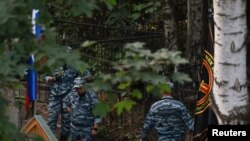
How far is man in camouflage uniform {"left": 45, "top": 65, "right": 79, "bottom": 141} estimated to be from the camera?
412 inches

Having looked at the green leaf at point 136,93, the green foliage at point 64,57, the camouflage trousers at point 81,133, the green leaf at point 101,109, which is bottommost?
the camouflage trousers at point 81,133

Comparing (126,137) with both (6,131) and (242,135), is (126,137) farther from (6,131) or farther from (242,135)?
(6,131)

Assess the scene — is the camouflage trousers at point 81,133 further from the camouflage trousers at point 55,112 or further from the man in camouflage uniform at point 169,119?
the man in camouflage uniform at point 169,119

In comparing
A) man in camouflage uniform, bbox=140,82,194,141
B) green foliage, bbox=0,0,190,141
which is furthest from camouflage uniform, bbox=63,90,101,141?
green foliage, bbox=0,0,190,141

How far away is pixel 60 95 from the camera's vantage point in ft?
35.2

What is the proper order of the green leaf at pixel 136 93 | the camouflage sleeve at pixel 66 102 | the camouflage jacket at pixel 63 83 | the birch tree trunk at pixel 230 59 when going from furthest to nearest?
the camouflage jacket at pixel 63 83
the camouflage sleeve at pixel 66 102
the birch tree trunk at pixel 230 59
the green leaf at pixel 136 93

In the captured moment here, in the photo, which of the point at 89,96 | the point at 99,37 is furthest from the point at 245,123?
the point at 99,37

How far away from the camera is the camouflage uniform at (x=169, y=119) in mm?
8234

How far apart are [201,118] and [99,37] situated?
205 inches

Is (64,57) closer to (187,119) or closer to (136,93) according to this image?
(136,93)

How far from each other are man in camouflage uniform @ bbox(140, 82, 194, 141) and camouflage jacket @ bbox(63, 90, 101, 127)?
3.90ft

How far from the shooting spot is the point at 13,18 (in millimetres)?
3518

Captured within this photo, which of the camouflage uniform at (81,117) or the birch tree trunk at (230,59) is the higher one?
the birch tree trunk at (230,59)

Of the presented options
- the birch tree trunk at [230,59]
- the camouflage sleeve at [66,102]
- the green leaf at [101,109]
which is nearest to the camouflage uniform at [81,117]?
the camouflage sleeve at [66,102]
